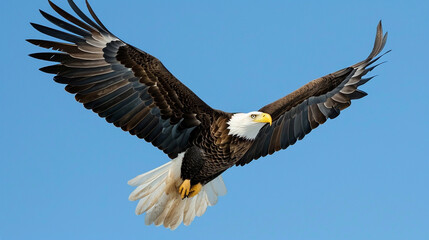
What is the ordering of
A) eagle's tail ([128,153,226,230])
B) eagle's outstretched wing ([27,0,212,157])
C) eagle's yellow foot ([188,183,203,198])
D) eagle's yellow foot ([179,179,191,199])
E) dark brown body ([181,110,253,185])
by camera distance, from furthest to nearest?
eagle's tail ([128,153,226,230]) < eagle's yellow foot ([188,183,203,198]) < eagle's yellow foot ([179,179,191,199]) < dark brown body ([181,110,253,185]) < eagle's outstretched wing ([27,0,212,157])

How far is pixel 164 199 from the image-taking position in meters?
7.77

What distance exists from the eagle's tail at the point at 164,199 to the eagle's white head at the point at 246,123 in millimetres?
830

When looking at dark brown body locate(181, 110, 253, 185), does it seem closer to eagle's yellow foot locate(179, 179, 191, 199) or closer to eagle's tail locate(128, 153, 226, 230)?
eagle's yellow foot locate(179, 179, 191, 199)

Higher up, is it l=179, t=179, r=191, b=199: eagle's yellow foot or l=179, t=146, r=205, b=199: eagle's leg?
l=179, t=146, r=205, b=199: eagle's leg

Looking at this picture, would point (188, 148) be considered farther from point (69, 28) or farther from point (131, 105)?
point (69, 28)

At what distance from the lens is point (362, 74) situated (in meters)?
7.74

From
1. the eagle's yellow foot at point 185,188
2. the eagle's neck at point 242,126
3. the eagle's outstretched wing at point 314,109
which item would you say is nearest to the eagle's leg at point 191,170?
the eagle's yellow foot at point 185,188

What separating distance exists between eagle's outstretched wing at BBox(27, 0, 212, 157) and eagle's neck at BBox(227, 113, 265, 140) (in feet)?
0.99

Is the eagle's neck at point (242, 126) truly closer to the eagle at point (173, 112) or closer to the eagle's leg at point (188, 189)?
the eagle at point (173, 112)

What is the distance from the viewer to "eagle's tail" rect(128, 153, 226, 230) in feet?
25.0

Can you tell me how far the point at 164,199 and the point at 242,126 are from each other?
4.46 feet

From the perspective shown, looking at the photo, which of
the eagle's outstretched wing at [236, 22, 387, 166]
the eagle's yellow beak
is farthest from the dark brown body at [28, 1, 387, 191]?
the eagle's yellow beak

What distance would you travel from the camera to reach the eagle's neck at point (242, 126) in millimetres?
7070

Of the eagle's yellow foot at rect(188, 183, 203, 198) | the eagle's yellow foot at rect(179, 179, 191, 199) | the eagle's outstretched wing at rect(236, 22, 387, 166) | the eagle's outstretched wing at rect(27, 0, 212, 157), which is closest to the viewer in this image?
the eagle's outstretched wing at rect(27, 0, 212, 157)
